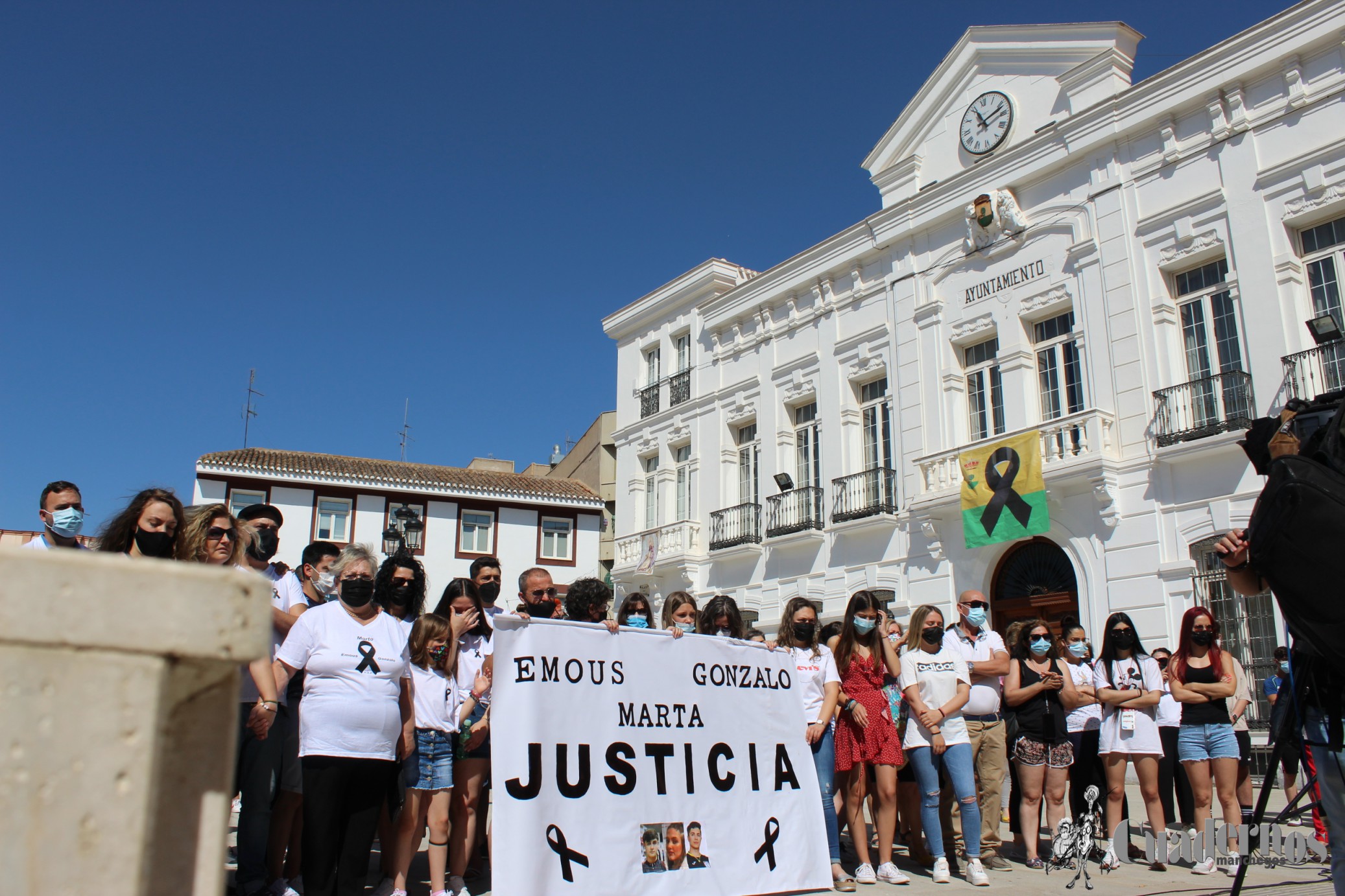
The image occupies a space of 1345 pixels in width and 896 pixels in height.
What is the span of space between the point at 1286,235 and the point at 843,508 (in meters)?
9.05

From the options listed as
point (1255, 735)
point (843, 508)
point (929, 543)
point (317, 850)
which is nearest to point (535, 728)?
point (317, 850)

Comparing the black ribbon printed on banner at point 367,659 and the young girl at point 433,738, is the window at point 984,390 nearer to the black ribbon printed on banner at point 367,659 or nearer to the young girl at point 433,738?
the young girl at point 433,738

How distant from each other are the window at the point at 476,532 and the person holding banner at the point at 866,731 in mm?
29944

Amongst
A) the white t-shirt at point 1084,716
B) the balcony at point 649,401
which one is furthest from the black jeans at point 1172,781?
the balcony at point 649,401

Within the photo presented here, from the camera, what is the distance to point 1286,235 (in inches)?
568

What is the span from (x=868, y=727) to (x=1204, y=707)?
289 centimetres

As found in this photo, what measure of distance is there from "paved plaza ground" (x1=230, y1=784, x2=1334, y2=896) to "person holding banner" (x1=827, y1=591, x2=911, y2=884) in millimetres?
323

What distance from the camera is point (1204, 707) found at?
785 centimetres

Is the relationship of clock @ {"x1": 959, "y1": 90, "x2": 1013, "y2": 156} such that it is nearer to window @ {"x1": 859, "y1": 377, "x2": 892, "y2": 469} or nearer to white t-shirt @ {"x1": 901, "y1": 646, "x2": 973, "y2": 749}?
window @ {"x1": 859, "y1": 377, "x2": 892, "y2": 469}

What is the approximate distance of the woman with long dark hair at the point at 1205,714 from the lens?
305 inches

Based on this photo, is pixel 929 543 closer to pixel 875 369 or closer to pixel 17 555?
pixel 875 369

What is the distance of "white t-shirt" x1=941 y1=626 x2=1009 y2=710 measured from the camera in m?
7.89

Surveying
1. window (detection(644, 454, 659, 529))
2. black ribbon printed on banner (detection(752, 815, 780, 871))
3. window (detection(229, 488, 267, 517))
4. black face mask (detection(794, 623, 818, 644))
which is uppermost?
window (detection(229, 488, 267, 517))

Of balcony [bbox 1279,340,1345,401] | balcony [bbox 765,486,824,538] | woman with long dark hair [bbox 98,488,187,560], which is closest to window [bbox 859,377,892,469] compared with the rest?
balcony [bbox 765,486,824,538]
